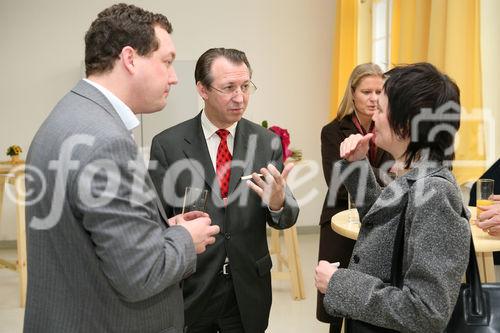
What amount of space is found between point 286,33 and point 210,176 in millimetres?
4255

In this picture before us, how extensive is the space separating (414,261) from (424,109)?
364 mm

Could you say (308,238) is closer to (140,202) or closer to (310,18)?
(310,18)

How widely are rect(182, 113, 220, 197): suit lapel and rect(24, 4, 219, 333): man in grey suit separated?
669 millimetres

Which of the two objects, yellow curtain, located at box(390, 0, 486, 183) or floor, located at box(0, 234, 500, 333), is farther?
floor, located at box(0, 234, 500, 333)

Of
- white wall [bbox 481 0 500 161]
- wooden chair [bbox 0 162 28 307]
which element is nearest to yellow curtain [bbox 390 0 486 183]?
white wall [bbox 481 0 500 161]

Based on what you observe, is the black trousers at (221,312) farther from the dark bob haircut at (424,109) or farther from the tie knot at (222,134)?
the dark bob haircut at (424,109)

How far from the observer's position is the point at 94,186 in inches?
46.1

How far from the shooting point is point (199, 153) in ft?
6.89

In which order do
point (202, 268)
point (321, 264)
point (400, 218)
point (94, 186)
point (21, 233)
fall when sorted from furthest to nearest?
point (21, 233)
point (202, 268)
point (321, 264)
point (400, 218)
point (94, 186)

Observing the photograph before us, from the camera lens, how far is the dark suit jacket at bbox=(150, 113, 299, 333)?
2002 millimetres

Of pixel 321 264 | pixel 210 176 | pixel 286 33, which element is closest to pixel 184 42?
pixel 286 33

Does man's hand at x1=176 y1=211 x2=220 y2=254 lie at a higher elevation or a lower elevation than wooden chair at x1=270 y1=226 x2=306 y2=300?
higher

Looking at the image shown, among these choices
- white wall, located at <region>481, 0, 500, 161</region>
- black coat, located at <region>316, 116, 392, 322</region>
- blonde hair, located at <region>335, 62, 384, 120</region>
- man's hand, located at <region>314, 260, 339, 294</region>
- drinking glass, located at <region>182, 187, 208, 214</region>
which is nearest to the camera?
man's hand, located at <region>314, 260, 339, 294</region>

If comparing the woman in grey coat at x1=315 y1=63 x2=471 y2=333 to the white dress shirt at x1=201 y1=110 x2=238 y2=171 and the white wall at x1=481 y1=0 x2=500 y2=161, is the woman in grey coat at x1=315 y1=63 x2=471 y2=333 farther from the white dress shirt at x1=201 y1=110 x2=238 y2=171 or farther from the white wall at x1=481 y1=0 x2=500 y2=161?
the white wall at x1=481 y1=0 x2=500 y2=161
